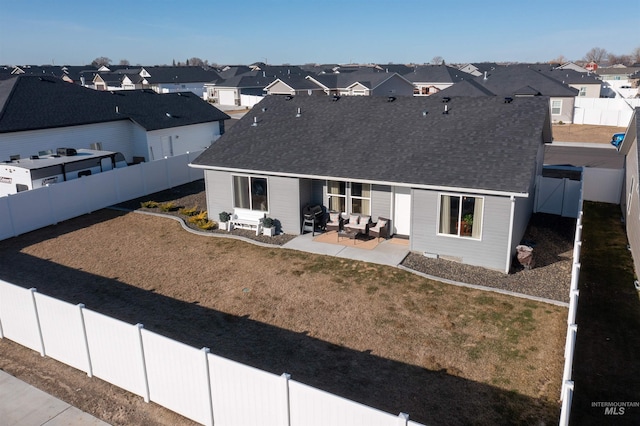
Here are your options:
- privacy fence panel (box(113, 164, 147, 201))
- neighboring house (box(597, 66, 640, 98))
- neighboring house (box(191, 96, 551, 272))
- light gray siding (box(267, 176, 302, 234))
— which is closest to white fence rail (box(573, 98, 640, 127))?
neighboring house (box(597, 66, 640, 98))

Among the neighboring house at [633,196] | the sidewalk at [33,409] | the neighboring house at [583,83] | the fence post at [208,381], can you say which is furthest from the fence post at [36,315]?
the neighboring house at [583,83]

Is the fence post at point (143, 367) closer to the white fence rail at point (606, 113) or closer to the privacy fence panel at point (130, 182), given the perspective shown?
the privacy fence panel at point (130, 182)

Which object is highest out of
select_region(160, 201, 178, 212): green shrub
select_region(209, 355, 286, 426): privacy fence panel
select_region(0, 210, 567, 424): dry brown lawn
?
select_region(209, 355, 286, 426): privacy fence panel

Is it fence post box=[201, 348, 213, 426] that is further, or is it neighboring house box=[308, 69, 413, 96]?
neighboring house box=[308, 69, 413, 96]

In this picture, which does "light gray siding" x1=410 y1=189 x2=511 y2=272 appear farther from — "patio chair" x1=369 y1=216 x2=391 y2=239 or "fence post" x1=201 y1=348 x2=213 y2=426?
"fence post" x1=201 y1=348 x2=213 y2=426

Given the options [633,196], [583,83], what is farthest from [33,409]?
[583,83]

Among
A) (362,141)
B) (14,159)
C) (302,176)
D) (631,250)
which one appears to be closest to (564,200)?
(631,250)
